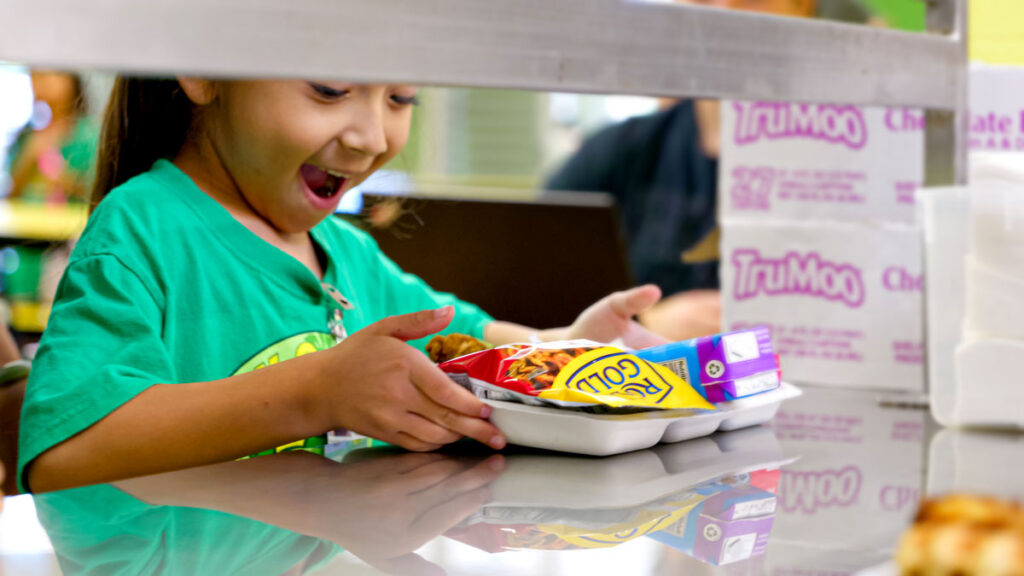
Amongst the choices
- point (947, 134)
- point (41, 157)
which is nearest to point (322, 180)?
point (947, 134)

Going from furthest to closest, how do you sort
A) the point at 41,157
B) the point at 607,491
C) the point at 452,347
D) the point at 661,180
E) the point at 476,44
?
1. the point at 41,157
2. the point at 661,180
3. the point at 452,347
4. the point at 607,491
5. the point at 476,44

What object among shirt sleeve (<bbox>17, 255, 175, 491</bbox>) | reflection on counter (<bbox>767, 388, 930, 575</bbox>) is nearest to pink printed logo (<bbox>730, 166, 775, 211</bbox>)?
reflection on counter (<bbox>767, 388, 930, 575</bbox>)

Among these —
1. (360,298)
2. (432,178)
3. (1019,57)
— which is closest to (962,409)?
(360,298)

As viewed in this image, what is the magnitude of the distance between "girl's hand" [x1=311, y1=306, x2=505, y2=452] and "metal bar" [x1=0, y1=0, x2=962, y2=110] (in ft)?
0.92

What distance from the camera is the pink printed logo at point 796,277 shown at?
1.45 meters

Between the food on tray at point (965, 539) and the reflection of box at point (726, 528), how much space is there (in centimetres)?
21

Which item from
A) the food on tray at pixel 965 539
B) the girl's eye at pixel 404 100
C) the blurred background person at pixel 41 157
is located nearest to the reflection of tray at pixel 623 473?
the food on tray at pixel 965 539

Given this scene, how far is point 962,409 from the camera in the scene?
3.66ft

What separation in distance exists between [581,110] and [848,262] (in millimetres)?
4956

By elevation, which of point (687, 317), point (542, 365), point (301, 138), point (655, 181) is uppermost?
point (301, 138)

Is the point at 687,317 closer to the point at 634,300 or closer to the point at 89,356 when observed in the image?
the point at 634,300

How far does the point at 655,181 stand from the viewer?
3.23m

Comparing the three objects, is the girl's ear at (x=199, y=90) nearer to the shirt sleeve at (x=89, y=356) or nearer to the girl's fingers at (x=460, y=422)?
the shirt sleeve at (x=89, y=356)

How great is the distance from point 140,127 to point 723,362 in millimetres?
832
